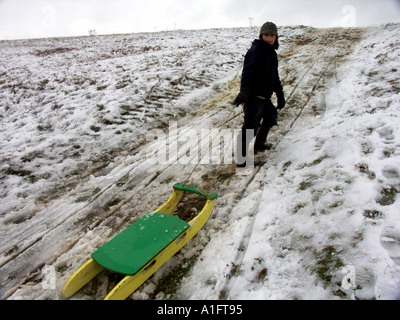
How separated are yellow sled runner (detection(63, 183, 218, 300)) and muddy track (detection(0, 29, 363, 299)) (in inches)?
7.3

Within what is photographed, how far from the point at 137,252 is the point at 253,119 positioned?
276 centimetres

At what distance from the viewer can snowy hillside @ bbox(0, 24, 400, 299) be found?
251cm

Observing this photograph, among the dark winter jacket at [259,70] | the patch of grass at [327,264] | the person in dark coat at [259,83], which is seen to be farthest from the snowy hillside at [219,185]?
the dark winter jacket at [259,70]

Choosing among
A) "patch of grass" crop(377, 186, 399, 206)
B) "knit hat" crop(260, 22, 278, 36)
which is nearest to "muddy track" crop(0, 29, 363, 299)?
"patch of grass" crop(377, 186, 399, 206)

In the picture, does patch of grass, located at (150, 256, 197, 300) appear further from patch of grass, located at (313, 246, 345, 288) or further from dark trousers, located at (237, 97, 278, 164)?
dark trousers, located at (237, 97, 278, 164)

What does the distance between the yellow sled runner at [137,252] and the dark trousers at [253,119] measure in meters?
1.67

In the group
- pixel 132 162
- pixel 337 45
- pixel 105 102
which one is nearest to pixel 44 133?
pixel 105 102

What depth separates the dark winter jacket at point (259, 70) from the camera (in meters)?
3.73

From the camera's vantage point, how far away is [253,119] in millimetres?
4137

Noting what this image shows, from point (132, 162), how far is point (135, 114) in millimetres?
2286

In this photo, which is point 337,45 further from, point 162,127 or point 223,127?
point 162,127
